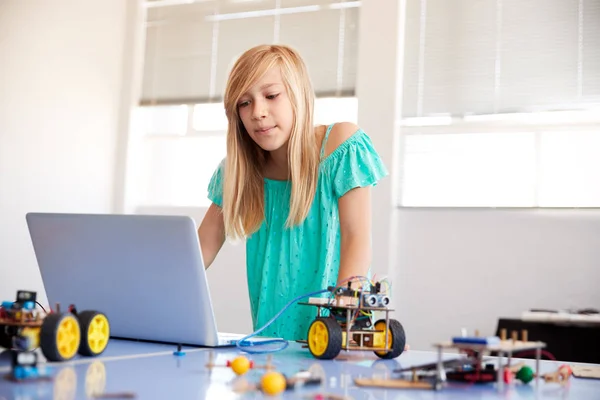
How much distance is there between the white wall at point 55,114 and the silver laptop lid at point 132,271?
2437mm

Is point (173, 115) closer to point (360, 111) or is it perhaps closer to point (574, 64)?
point (360, 111)

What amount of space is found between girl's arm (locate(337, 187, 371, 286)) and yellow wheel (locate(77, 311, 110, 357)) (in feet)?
1.85

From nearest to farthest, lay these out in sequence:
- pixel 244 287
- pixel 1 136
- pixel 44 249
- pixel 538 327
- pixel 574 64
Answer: pixel 44 249 < pixel 538 327 < pixel 574 64 < pixel 1 136 < pixel 244 287

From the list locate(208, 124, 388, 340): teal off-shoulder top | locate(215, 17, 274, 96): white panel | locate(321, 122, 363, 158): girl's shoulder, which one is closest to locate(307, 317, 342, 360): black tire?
locate(208, 124, 388, 340): teal off-shoulder top

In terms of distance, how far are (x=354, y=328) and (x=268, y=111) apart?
566 mm

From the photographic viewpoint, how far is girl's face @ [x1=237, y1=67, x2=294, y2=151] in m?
1.37

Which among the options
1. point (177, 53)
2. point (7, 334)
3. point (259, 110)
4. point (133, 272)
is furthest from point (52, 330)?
point (177, 53)

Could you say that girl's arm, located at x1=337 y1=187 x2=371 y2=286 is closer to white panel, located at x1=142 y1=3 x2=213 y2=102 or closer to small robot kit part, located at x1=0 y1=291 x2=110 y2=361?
small robot kit part, located at x1=0 y1=291 x2=110 y2=361

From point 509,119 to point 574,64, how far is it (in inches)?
14.6

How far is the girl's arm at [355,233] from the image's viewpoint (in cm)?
133

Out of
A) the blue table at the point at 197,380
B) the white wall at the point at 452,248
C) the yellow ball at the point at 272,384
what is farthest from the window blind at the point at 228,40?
the yellow ball at the point at 272,384

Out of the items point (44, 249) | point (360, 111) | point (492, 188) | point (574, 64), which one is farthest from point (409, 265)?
point (44, 249)

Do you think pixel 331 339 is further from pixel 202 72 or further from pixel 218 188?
pixel 202 72

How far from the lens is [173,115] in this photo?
3971 millimetres
